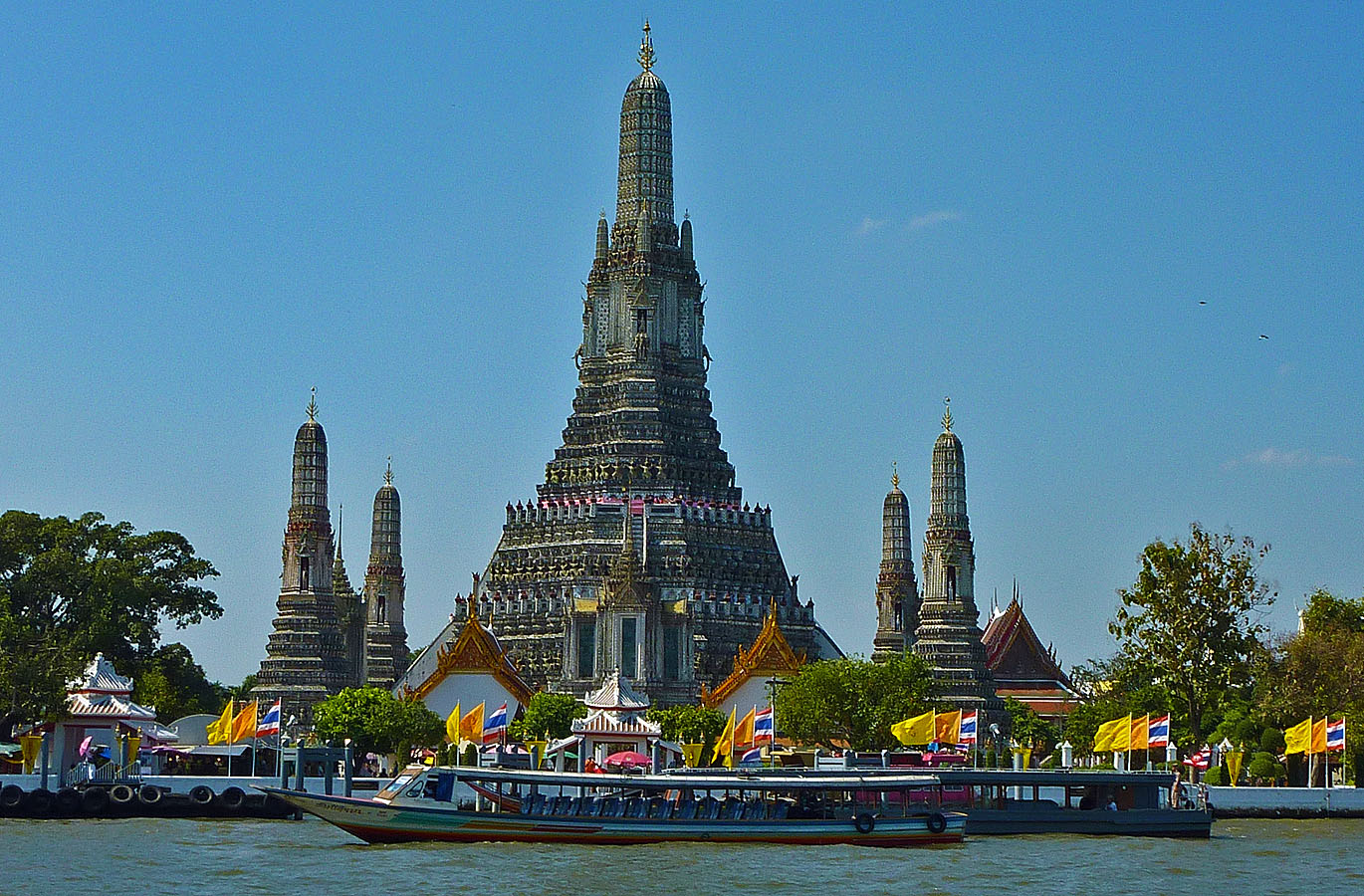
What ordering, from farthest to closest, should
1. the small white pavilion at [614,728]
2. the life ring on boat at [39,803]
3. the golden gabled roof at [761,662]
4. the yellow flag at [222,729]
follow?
1. the golden gabled roof at [761,662]
2. the small white pavilion at [614,728]
3. the yellow flag at [222,729]
4. the life ring on boat at [39,803]

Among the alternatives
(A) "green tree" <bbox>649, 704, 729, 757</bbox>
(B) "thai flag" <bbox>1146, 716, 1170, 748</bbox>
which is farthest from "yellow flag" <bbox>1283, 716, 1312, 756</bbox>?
(A) "green tree" <bbox>649, 704, 729, 757</bbox>

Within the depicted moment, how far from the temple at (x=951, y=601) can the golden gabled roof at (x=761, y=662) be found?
6901mm

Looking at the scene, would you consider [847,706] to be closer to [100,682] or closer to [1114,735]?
[1114,735]

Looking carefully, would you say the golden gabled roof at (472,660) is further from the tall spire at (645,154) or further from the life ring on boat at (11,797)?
the life ring on boat at (11,797)

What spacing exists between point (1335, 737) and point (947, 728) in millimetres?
14315

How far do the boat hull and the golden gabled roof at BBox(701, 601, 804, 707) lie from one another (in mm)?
38385

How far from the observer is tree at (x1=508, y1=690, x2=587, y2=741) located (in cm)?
9219

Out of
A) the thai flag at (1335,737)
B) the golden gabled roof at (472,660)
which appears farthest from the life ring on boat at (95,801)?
the thai flag at (1335,737)

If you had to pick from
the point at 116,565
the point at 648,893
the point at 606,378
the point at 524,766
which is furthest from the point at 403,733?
the point at 648,893

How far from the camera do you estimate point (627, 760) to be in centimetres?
7875

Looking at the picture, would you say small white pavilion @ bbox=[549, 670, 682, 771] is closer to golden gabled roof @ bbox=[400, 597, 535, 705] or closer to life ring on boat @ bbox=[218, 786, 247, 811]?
golden gabled roof @ bbox=[400, 597, 535, 705]

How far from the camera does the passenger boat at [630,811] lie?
59250mm

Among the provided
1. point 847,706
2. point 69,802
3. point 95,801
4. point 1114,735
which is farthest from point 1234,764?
point 69,802

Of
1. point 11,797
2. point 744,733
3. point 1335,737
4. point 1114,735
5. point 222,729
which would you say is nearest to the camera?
point 11,797
